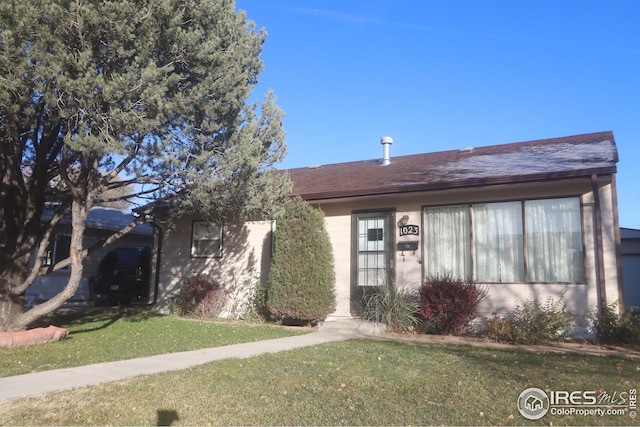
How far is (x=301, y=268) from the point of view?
10.9m

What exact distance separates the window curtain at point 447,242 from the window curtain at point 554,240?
1268 mm

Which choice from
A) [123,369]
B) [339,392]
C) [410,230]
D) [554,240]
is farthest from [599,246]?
[123,369]

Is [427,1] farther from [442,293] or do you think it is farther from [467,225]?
[442,293]

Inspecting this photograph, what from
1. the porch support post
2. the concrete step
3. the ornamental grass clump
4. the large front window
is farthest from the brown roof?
the concrete step

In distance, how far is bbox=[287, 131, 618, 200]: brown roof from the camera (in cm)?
961

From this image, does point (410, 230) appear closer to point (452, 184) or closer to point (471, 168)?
point (452, 184)

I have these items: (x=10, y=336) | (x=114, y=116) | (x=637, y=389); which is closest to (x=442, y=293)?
(x=637, y=389)

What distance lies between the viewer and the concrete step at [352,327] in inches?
399

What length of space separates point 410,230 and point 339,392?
6491 millimetres

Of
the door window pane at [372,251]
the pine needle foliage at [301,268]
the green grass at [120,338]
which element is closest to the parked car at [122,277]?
the green grass at [120,338]

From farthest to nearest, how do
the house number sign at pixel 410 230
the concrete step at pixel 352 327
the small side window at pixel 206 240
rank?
the small side window at pixel 206 240, the house number sign at pixel 410 230, the concrete step at pixel 352 327

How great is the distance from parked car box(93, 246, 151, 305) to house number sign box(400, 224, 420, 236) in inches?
397

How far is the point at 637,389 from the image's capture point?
17.0ft

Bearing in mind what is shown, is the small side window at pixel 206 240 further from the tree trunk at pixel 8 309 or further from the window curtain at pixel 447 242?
the window curtain at pixel 447 242
